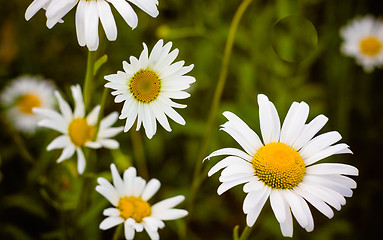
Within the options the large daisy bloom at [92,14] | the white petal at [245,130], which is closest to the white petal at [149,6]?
the large daisy bloom at [92,14]

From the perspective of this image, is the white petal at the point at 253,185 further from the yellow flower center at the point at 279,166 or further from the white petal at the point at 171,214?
the white petal at the point at 171,214

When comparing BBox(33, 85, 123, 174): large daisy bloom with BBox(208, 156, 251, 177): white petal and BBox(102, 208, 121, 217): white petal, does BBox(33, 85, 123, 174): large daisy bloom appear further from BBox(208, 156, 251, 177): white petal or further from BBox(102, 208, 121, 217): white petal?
BBox(208, 156, 251, 177): white petal

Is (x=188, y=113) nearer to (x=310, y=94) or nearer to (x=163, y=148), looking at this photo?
(x=163, y=148)

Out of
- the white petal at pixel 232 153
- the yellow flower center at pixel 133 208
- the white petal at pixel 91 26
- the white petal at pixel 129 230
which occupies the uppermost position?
the white petal at pixel 91 26

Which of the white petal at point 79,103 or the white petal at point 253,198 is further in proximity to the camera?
the white petal at point 79,103

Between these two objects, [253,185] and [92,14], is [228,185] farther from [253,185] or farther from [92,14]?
[92,14]

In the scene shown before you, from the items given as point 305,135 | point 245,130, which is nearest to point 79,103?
point 245,130
